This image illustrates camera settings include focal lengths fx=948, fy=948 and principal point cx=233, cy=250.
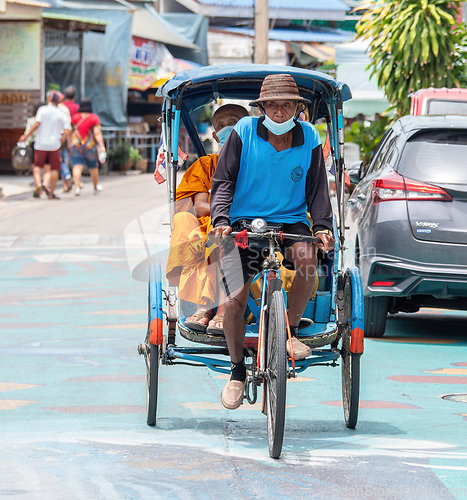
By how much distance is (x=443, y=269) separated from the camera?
7.48 m

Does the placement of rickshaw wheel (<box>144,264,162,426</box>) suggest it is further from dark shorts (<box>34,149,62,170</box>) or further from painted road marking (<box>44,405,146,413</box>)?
dark shorts (<box>34,149,62,170</box>)

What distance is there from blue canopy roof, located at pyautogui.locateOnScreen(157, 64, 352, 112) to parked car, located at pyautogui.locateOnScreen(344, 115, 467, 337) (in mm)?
1440

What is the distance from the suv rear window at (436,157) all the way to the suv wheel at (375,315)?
108 centimetres

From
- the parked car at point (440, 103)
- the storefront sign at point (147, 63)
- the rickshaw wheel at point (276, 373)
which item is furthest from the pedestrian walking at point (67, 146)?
the rickshaw wheel at point (276, 373)

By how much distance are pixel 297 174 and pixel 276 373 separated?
3.95 ft

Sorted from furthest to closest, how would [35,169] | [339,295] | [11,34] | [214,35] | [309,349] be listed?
[214,35] < [11,34] < [35,169] < [339,295] < [309,349]

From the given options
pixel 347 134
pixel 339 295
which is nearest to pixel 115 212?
pixel 347 134

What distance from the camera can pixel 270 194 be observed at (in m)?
5.25

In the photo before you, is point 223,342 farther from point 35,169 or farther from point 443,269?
point 35,169

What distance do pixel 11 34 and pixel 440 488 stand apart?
20145 mm

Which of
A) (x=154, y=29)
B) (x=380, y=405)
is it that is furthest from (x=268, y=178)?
(x=154, y=29)

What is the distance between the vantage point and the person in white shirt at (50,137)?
1864cm

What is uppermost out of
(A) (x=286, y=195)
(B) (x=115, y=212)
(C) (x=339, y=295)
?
(A) (x=286, y=195)

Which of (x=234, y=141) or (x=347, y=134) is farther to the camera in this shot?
(x=347, y=134)
